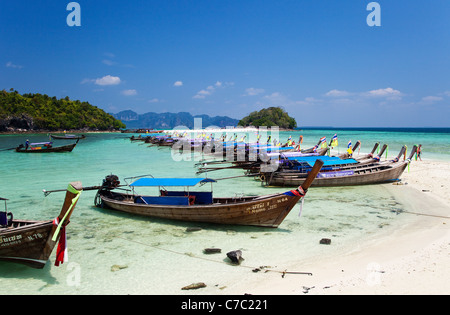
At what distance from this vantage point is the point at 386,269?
7203 mm

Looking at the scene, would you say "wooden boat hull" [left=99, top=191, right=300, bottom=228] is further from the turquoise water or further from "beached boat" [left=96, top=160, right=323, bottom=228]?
the turquoise water

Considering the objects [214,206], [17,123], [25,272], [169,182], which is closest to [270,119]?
[17,123]

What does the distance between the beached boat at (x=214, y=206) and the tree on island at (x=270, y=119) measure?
130 meters

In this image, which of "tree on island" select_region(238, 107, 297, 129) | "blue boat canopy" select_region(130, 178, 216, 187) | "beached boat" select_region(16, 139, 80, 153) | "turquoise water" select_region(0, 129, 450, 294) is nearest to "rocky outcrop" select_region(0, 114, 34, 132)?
"beached boat" select_region(16, 139, 80, 153)

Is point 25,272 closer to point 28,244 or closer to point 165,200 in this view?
point 28,244

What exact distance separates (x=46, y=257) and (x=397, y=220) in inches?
496

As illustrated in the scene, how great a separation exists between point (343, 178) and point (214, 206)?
11268 mm

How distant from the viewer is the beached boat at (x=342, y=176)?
1852 centimetres

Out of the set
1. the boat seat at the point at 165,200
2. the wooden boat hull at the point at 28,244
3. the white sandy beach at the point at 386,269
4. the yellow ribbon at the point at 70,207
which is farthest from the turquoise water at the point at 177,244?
the yellow ribbon at the point at 70,207

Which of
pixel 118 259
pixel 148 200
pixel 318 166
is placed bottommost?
pixel 118 259

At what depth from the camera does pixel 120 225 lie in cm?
1183
